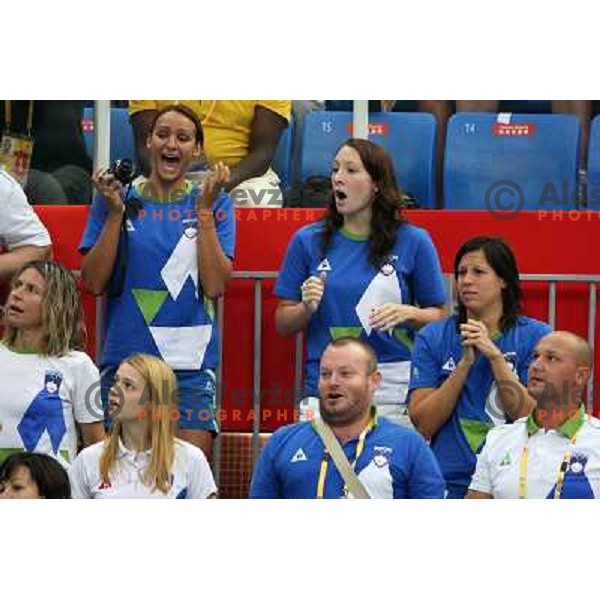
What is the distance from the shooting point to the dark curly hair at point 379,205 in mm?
9219

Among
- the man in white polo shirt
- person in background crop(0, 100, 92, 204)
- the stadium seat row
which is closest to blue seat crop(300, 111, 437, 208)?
the stadium seat row

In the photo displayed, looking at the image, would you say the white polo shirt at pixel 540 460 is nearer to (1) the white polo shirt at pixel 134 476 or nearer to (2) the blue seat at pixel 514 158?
(1) the white polo shirt at pixel 134 476

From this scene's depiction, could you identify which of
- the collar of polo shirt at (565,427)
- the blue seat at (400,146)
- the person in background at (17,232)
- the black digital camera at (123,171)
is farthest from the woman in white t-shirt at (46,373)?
the blue seat at (400,146)

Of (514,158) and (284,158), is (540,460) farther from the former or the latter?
(284,158)

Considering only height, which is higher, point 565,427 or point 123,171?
point 123,171

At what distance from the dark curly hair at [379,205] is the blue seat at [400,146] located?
169cm

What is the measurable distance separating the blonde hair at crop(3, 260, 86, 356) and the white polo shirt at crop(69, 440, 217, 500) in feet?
1.85

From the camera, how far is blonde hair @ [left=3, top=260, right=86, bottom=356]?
894cm

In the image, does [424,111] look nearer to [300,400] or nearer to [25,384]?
[300,400]

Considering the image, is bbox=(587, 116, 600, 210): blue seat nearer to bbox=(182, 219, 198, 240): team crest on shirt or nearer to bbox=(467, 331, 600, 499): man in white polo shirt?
bbox=(467, 331, 600, 499): man in white polo shirt

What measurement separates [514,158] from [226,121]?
5.37ft

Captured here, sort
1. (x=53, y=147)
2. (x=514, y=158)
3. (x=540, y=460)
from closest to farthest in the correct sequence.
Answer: (x=540, y=460), (x=53, y=147), (x=514, y=158)

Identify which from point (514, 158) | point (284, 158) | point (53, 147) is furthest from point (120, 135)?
point (514, 158)

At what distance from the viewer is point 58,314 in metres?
8.95
